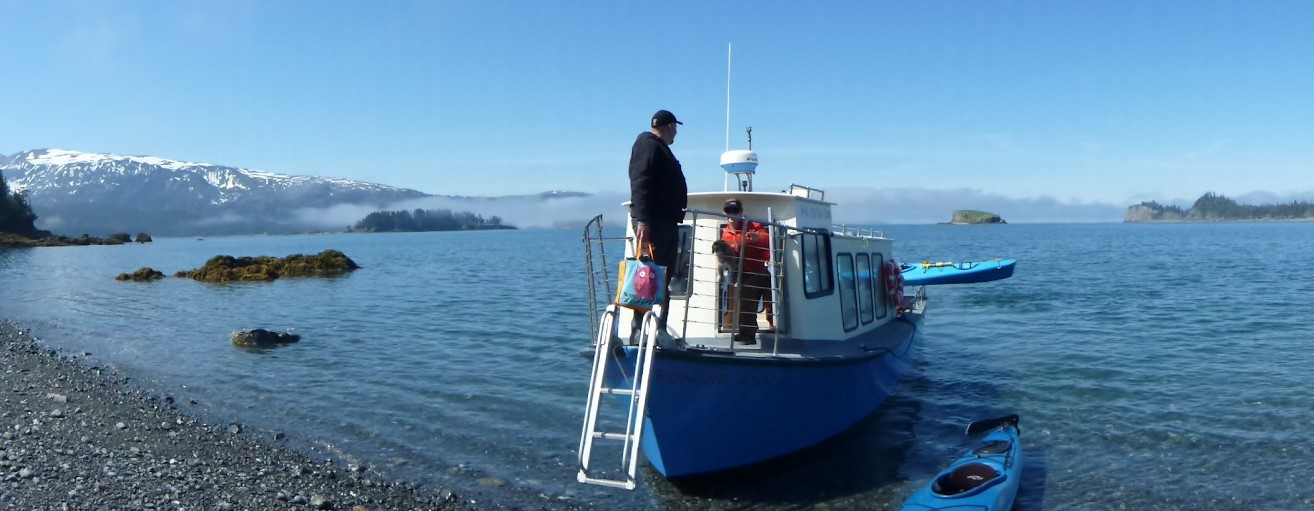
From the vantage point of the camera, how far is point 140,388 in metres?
15.8

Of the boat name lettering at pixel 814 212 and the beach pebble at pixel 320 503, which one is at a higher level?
the boat name lettering at pixel 814 212

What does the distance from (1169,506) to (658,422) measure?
20.5ft

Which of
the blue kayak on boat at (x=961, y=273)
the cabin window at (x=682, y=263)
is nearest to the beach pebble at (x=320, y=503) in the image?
the cabin window at (x=682, y=263)

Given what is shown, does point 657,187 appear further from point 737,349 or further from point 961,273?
point 961,273

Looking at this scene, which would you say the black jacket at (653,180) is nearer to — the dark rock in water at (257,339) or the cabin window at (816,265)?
the cabin window at (816,265)

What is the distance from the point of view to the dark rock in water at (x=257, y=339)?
69.5 feet

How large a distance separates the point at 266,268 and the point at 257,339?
30.4m

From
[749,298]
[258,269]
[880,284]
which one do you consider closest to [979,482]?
[749,298]

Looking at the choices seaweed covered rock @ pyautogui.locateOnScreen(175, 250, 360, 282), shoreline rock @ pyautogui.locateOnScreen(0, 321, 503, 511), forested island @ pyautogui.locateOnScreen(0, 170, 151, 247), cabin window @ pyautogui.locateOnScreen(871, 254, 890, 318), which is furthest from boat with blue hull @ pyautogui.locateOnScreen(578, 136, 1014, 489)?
forested island @ pyautogui.locateOnScreen(0, 170, 151, 247)

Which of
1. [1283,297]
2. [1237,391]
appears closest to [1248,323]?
[1283,297]

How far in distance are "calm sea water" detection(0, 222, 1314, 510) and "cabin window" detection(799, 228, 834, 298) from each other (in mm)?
2269

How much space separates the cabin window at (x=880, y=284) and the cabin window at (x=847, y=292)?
164 centimetres

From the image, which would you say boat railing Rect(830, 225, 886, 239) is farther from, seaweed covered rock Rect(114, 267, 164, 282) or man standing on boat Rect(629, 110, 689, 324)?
seaweed covered rock Rect(114, 267, 164, 282)

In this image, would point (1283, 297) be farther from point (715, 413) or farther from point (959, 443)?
point (715, 413)
